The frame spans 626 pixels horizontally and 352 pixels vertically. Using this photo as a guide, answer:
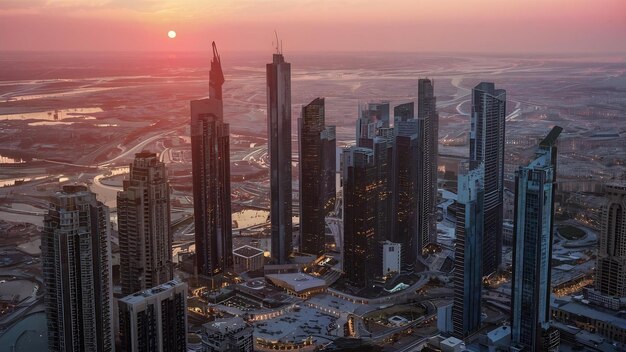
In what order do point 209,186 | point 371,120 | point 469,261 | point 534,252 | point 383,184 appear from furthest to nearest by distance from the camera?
point 371,120, point 383,184, point 209,186, point 469,261, point 534,252

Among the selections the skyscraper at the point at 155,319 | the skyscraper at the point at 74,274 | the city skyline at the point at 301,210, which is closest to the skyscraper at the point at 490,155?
the city skyline at the point at 301,210

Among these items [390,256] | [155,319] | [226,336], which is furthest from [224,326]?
[390,256]

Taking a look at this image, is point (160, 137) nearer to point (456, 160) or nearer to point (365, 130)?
point (365, 130)

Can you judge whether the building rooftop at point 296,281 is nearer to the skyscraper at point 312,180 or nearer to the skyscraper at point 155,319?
the skyscraper at point 312,180

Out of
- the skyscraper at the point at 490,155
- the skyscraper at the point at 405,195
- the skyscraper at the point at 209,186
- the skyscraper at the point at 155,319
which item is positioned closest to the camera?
the skyscraper at the point at 155,319

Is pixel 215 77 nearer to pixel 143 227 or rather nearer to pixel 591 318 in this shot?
pixel 143 227

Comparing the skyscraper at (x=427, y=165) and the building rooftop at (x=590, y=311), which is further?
the skyscraper at (x=427, y=165)

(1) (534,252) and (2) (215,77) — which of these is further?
(2) (215,77)
